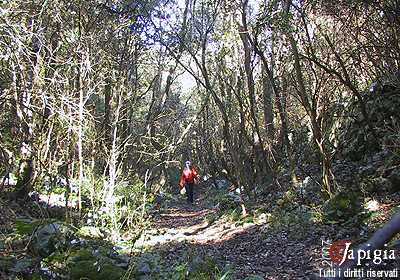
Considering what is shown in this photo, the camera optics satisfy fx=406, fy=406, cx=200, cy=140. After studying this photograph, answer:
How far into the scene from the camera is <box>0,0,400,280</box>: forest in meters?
5.73

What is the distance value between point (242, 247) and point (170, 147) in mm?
6439

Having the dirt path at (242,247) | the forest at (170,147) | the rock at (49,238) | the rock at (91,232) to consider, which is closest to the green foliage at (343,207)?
the forest at (170,147)

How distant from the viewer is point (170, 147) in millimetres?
13461

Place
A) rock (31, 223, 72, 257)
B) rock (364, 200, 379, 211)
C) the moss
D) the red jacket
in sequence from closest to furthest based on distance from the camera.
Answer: the moss, rock (31, 223, 72, 257), rock (364, 200, 379, 211), the red jacket

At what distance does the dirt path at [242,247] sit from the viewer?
19.4ft

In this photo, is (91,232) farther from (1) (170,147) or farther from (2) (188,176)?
(2) (188,176)

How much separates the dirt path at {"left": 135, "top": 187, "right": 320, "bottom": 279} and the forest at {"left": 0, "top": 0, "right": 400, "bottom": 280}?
40 mm

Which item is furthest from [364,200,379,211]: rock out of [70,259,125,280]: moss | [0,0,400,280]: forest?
[70,259,125,280]: moss

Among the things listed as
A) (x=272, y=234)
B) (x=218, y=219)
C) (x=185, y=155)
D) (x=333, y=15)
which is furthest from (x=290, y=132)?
(x=185, y=155)

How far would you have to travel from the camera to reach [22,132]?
922cm

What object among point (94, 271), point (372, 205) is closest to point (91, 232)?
point (94, 271)

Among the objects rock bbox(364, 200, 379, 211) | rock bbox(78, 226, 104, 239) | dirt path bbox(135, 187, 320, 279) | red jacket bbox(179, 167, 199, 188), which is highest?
red jacket bbox(179, 167, 199, 188)

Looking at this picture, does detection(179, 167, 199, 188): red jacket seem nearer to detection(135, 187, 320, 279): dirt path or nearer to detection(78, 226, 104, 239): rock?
detection(135, 187, 320, 279): dirt path

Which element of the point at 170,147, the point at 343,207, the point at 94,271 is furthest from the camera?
the point at 170,147
